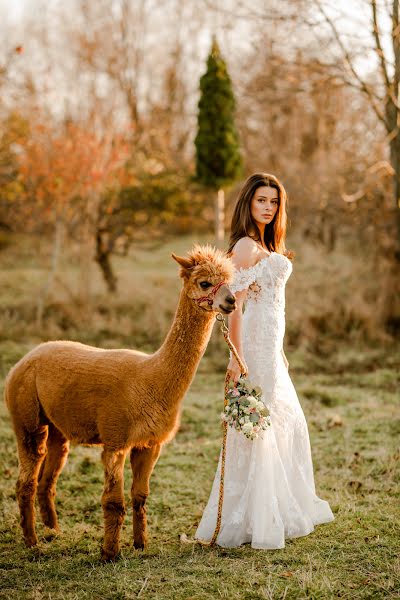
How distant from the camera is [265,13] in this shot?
29.0 ft

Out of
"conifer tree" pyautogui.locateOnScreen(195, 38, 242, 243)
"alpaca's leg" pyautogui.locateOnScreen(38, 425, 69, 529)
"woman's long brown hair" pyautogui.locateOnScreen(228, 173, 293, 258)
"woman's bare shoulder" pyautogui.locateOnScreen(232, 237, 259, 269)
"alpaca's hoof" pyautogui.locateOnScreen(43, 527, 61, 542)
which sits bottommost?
"alpaca's hoof" pyautogui.locateOnScreen(43, 527, 61, 542)

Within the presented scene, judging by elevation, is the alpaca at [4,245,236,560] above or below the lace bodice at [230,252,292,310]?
below

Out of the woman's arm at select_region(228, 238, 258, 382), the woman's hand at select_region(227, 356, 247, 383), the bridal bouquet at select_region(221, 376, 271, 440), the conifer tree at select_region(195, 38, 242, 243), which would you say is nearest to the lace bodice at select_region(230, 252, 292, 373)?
the woman's arm at select_region(228, 238, 258, 382)

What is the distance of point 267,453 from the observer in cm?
406

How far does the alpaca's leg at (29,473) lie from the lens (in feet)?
14.3

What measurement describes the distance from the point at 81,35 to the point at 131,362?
2239cm

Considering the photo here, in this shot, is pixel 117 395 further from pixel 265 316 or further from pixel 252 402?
pixel 265 316

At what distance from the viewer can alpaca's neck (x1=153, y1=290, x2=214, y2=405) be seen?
12.6 ft

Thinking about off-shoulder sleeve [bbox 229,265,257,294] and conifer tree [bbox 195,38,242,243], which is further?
conifer tree [bbox 195,38,242,243]

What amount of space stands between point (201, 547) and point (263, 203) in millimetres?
2313

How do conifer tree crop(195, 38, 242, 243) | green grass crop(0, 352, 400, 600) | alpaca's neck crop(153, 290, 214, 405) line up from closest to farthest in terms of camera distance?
green grass crop(0, 352, 400, 600), alpaca's neck crop(153, 290, 214, 405), conifer tree crop(195, 38, 242, 243)

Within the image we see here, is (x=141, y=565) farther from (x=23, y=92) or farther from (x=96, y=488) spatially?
(x=23, y=92)

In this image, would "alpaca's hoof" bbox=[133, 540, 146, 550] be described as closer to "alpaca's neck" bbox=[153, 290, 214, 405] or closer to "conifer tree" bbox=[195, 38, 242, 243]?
"alpaca's neck" bbox=[153, 290, 214, 405]

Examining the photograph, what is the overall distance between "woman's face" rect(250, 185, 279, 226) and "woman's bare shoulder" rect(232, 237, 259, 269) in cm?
21
